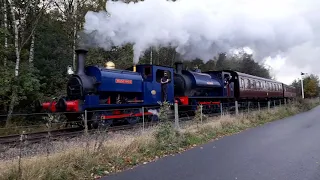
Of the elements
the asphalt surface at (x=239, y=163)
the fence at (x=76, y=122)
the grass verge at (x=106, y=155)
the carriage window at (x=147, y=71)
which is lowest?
the asphalt surface at (x=239, y=163)

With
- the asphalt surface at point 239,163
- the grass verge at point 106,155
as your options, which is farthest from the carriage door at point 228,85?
the asphalt surface at point 239,163

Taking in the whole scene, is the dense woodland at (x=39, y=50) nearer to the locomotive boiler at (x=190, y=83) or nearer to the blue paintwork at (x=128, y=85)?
the locomotive boiler at (x=190, y=83)

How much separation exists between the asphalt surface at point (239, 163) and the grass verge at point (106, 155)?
1.30ft

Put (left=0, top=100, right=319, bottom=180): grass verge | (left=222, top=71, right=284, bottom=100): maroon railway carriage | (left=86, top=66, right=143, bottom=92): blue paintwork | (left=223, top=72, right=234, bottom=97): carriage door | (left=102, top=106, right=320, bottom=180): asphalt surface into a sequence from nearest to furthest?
(left=0, top=100, right=319, bottom=180): grass verge < (left=102, top=106, right=320, bottom=180): asphalt surface < (left=86, top=66, right=143, bottom=92): blue paintwork < (left=223, top=72, right=234, bottom=97): carriage door < (left=222, top=71, right=284, bottom=100): maroon railway carriage

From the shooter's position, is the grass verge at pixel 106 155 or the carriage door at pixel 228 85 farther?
the carriage door at pixel 228 85

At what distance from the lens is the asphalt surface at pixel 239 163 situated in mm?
6121

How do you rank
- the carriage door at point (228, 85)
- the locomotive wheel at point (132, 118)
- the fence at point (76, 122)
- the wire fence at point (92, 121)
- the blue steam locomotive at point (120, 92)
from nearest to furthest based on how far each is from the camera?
the fence at point (76, 122) < the wire fence at point (92, 121) < the blue steam locomotive at point (120, 92) < the locomotive wheel at point (132, 118) < the carriage door at point (228, 85)

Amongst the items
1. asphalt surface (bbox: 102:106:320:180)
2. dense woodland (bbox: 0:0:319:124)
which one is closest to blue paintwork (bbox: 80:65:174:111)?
dense woodland (bbox: 0:0:319:124)

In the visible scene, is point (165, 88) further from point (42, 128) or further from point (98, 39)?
point (42, 128)

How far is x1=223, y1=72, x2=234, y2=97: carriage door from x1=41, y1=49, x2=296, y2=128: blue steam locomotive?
11.8ft

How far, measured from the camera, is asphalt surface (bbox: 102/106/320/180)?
6121 millimetres

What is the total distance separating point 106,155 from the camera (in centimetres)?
717

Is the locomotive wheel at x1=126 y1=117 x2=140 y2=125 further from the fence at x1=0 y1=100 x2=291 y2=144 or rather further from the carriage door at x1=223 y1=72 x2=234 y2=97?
the carriage door at x1=223 y1=72 x2=234 y2=97

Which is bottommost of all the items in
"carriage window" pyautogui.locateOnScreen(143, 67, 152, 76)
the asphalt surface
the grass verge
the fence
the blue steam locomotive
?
the asphalt surface
